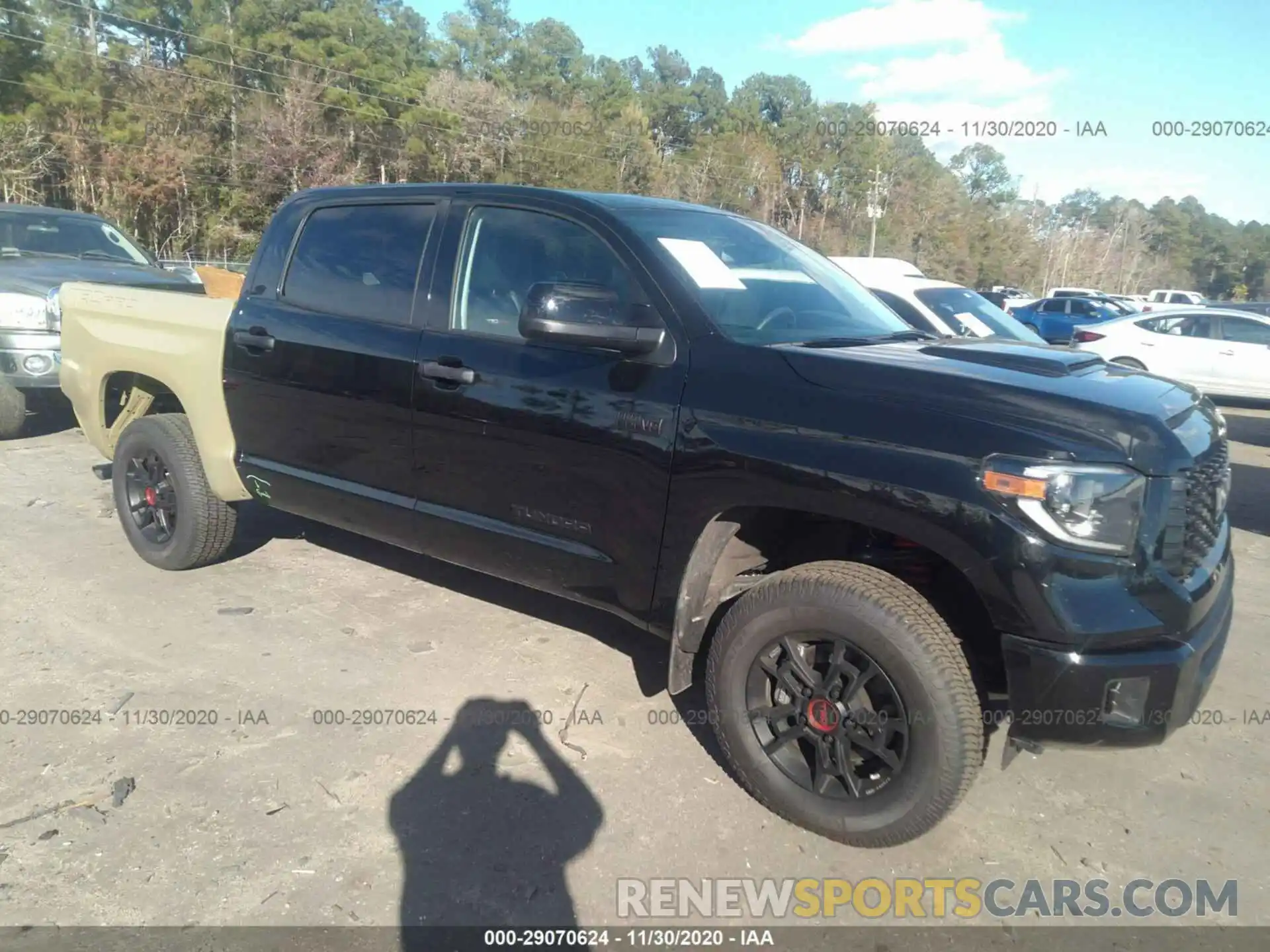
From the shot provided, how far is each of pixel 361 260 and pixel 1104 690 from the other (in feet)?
10.8

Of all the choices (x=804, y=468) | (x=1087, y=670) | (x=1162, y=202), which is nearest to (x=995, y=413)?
(x=804, y=468)

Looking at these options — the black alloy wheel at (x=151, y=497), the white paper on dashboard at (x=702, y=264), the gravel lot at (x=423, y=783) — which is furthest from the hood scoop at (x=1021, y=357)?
the black alloy wheel at (x=151, y=497)

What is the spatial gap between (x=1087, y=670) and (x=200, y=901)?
2.50 m

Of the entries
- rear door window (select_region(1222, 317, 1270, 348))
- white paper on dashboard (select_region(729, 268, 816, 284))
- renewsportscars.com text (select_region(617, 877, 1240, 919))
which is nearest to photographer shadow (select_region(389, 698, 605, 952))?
renewsportscars.com text (select_region(617, 877, 1240, 919))

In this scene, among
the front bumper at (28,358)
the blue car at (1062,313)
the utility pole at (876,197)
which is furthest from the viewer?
the utility pole at (876,197)

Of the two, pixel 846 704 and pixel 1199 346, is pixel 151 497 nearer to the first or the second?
pixel 846 704

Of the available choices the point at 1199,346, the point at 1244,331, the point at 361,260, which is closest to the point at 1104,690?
the point at 361,260

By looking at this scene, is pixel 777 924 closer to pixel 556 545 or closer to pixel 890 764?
pixel 890 764

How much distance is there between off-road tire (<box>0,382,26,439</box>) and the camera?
757cm

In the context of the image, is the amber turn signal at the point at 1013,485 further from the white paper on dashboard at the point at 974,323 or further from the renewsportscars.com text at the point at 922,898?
the white paper on dashboard at the point at 974,323

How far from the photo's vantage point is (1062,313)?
77.1ft

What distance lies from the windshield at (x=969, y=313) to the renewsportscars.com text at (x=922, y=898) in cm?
588

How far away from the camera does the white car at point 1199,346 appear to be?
45.3ft

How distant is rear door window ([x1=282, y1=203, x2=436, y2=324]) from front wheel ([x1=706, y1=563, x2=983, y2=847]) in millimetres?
1980
